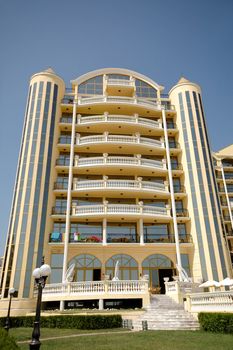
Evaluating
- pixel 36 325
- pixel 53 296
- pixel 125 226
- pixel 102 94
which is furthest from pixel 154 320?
pixel 102 94

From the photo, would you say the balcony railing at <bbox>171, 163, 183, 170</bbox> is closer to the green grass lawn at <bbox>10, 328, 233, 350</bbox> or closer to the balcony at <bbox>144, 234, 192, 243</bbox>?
the balcony at <bbox>144, 234, 192, 243</bbox>

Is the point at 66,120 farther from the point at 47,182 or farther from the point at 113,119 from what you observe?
the point at 47,182

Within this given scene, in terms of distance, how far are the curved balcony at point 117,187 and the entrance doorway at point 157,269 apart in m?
7.51

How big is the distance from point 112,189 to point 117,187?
76 cm

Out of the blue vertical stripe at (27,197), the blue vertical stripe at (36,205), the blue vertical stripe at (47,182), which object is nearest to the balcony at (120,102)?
the blue vertical stripe at (47,182)

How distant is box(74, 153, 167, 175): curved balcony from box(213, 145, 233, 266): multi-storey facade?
14784 mm

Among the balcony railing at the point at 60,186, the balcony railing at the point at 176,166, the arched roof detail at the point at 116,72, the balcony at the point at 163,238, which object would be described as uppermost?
the arched roof detail at the point at 116,72

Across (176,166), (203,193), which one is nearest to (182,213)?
(203,193)

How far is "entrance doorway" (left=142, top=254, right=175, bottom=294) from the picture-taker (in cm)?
3088

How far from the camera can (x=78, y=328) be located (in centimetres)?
1770

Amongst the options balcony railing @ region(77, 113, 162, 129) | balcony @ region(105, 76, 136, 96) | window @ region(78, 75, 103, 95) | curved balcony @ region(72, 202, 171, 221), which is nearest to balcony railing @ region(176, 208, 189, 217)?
curved balcony @ region(72, 202, 171, 221)

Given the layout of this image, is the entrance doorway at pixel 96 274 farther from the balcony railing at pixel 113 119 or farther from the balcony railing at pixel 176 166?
the balcony railing at pixel 113 119

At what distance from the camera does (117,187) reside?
1256 inches

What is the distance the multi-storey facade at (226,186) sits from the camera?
41688mm
